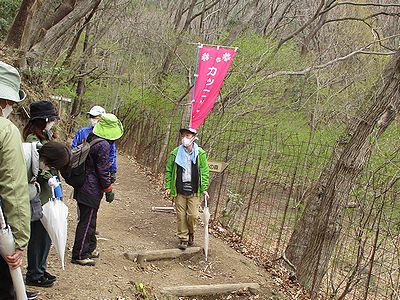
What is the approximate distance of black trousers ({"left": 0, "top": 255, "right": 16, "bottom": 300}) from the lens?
2963 mm

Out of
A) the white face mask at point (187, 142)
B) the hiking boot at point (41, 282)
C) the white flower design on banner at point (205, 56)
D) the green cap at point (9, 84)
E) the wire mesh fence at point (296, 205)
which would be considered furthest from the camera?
the white flower design on banner at point (205, 56)

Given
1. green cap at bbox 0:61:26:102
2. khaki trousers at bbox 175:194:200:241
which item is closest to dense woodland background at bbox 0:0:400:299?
khaki trousers at bbox 175:194:200:241

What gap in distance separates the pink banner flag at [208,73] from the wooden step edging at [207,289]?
3.23 metres

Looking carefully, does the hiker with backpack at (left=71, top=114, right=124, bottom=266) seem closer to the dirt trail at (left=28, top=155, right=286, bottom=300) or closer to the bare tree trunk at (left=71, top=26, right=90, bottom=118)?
the dirt trail at (left=28, top=155, right=286, bottom=300)

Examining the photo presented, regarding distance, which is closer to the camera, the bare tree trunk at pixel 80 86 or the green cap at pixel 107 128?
the green cap at pixel 107 128

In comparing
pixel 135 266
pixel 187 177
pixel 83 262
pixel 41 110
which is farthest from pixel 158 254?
pixel 41 110

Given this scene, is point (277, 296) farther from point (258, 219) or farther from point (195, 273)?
point (258, 219)

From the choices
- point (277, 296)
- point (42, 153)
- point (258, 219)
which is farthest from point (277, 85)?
point (42, 153)

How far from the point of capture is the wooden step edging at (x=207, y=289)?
211 inches

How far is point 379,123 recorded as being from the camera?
6.38 m

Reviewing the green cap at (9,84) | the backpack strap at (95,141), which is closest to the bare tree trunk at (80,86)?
the backpack strap at (95,141)

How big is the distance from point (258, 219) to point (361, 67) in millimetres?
7622

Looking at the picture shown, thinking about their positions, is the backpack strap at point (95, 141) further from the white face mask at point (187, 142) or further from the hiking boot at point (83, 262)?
the white face mask at point (187, 142)

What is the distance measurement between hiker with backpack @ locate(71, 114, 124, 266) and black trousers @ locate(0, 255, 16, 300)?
190 centimetres
